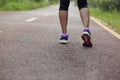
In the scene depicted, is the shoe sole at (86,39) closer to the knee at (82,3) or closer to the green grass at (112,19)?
the knee at (82,3)

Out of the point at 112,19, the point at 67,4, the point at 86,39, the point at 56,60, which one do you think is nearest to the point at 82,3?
the point at 67,4

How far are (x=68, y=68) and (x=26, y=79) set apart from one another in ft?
2.37

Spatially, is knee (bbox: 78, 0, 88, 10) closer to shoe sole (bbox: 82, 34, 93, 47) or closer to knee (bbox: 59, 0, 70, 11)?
knee (bbox: 59, 0, 70, 11)

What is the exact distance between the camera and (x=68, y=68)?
4.25 meters

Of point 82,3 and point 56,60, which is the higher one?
point 82,3

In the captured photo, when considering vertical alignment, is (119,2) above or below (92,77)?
below

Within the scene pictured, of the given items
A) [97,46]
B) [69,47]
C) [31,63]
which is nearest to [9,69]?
[31,63]

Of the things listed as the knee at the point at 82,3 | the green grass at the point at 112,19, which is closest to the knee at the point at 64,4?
the knee at the point at 82,3

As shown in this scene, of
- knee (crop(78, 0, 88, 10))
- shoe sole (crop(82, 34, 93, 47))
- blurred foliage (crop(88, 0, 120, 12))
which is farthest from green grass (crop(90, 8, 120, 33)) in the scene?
shoe sole (crop(82, 34, 93, 47))

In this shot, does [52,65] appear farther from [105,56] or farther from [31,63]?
[105,56]

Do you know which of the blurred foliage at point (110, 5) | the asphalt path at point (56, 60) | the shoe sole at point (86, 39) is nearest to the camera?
the asphalt path at point (56, 60)

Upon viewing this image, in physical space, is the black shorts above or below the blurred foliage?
above

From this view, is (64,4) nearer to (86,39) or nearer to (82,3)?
A: (82,3)

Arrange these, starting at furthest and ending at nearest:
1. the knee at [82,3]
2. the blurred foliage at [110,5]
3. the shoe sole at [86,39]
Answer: the blurred foliage at [110,5], the knee at [82,3], the shoe sole at [86,39]
